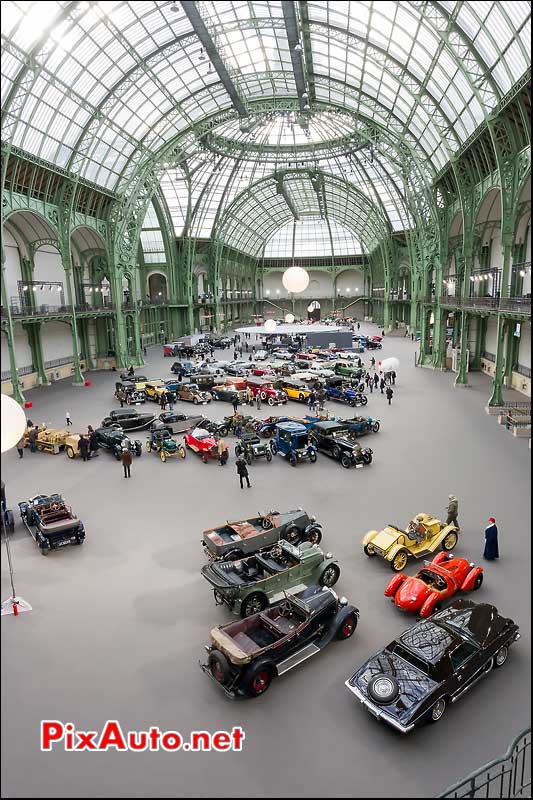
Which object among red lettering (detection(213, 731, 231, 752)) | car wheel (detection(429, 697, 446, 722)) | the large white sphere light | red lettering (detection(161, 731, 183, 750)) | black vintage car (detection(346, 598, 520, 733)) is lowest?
red lettering (detection(213, 731, 231, 752))

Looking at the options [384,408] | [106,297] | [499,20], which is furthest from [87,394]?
[499,20]

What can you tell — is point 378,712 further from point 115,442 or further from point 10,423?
point 115,442

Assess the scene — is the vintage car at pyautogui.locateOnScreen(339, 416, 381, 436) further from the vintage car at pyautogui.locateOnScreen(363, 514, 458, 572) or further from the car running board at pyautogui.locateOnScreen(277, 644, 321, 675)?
the car running board at pyautogui.locateOnScreen(277, 644, 321, 675)

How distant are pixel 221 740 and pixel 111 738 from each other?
1795 mm

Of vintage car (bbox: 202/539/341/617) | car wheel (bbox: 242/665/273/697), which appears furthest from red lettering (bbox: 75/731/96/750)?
vintage car (bbox: 202/539/341/617)

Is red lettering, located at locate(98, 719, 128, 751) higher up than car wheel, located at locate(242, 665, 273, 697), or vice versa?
red lettering, located at locate(98, 719, 128, 751)

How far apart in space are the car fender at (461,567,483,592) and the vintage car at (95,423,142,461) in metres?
14.2

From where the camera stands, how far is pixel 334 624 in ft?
32.3

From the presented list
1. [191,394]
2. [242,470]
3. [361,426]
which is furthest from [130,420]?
[361,426]

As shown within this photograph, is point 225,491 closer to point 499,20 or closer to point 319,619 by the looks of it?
point 319,619

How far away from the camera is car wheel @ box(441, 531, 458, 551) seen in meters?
13.3

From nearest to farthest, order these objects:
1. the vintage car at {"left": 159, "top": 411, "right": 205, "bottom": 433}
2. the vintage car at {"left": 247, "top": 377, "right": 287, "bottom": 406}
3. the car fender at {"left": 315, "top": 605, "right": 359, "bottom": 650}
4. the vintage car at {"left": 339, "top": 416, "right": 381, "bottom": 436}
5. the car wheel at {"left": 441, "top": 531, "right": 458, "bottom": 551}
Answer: the car fender at {"left": 315, "top": 605, "right": 359, "bottom": 650} → the car wheel at {"left": 441, "top": 531, "right": 458, "bottom": 551} → the vintage car at {"left": 339, "top": 416, "right": 381, "bottom": 436} → the vintage car at {"left": 159, "top": 411, "right": 205, "bottom": 433} → the vintage car at {"left": 247, "top": 377, "right": 287, "bottom": 406}

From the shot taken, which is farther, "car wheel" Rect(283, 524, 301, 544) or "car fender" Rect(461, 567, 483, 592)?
"car wheel" Rect(283, 524, 301, 544)

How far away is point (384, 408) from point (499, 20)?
18.2 meters
